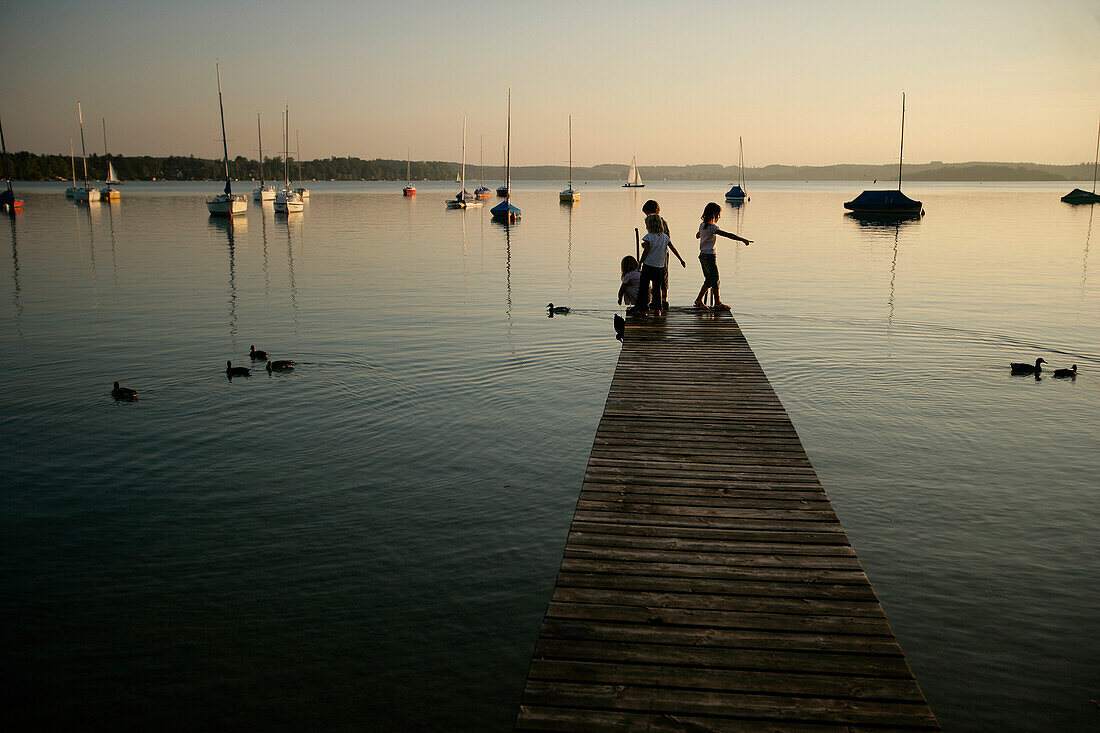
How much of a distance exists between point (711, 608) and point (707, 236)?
11.8m

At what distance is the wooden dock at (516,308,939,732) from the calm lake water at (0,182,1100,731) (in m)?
1.36

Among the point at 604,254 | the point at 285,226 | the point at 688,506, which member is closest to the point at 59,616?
the point at 688,506

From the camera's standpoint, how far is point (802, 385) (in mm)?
15961

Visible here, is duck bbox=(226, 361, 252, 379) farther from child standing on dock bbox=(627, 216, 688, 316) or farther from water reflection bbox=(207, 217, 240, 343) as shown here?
child standing on dock bbox=(627, 216, 688, 316)

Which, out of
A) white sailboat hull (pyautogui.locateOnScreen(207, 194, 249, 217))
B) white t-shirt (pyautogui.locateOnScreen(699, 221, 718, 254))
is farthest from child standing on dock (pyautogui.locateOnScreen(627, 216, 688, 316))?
white sailboat hull (pyautogui.locateOnScreen(207, 194, 249, 217))


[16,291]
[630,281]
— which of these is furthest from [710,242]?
[16,291]

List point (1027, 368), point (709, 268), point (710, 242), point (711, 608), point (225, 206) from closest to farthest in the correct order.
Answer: point (711, 608) → point (710, 242) → point (1027, 368) → point (709, 268) → point (225, 206)

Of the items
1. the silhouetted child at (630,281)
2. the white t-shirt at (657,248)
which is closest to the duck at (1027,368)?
the white t-shirt at (657,248)

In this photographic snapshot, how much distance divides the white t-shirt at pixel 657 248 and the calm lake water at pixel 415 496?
2716 millimetres

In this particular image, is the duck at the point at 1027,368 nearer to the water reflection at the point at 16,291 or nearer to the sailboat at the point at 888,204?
the water reflection at the point at 16,291

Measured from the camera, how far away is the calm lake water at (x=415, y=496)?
6.40 metres

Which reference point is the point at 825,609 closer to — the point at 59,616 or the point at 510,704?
the point at 510,704

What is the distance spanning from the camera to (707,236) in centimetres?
1614

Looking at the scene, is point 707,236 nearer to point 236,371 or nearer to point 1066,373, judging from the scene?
point 1066,373
